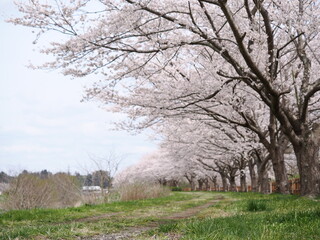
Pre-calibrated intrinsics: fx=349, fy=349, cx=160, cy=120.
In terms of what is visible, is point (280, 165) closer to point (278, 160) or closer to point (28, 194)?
point (278, 160)

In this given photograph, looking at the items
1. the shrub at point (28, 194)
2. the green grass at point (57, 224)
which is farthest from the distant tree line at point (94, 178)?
the green grass at point (57, 224)

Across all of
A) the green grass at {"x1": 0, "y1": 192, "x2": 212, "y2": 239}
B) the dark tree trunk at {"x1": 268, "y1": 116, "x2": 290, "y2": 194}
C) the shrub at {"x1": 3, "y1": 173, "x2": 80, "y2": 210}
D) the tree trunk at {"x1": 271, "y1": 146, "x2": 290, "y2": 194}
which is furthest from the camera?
the tree trunk at {"x1": 271, "y1": 146, "x2": 290, "y2": 194}

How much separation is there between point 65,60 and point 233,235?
6314 millimetres

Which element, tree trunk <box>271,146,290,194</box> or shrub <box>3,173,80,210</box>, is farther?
tree trunk <box>271,146,290,194</box>

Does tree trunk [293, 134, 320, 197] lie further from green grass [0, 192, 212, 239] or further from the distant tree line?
the distant tree line

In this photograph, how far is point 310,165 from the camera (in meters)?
10.5

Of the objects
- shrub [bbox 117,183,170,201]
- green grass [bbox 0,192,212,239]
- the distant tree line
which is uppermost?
the distant tree line

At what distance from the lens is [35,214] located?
8.54 meters

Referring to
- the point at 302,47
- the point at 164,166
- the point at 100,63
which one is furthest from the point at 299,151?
the point at 164,166

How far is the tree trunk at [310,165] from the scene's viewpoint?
1044 cm

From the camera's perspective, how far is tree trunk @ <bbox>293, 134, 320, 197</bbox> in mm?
10438

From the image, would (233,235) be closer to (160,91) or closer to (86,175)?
(160,91)

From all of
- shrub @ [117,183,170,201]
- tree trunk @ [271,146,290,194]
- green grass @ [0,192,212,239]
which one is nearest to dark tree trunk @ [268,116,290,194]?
tree trunk @ [271,146,290,194]

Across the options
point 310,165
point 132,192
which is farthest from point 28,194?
point 310,165
